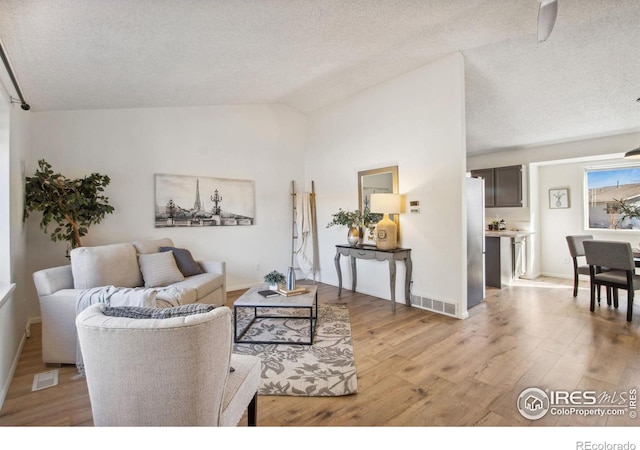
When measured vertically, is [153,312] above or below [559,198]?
below

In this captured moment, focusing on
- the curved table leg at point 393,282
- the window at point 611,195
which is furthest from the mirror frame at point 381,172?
the window at point 611,195

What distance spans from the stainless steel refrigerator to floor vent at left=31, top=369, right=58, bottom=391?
4139 millimetres

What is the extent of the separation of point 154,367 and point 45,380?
1.88 meters

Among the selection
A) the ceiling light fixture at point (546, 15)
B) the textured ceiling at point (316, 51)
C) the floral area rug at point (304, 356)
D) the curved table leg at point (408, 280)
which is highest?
the textured ceiling at point (316, 51)

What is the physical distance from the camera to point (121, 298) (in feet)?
7.10

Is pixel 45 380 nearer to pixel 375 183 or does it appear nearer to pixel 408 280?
pixel 408 280

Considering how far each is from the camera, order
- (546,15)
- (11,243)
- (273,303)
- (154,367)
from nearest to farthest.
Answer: (154,367) < (546,15) < (11,243) < (273,303)

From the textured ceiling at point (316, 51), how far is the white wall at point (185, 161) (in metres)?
0.33

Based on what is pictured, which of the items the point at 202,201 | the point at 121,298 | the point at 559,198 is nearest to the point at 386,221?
the point at 202,201

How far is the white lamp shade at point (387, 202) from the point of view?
3.82 metres

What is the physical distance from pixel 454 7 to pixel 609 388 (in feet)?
10.2

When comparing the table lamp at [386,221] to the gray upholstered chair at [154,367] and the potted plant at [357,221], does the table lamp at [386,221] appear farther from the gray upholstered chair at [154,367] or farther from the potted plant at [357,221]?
the gray upholstered chair at [154,367]

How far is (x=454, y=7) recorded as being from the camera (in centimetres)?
253

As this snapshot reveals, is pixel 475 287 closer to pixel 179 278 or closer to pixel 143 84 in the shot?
pixel 179 278
